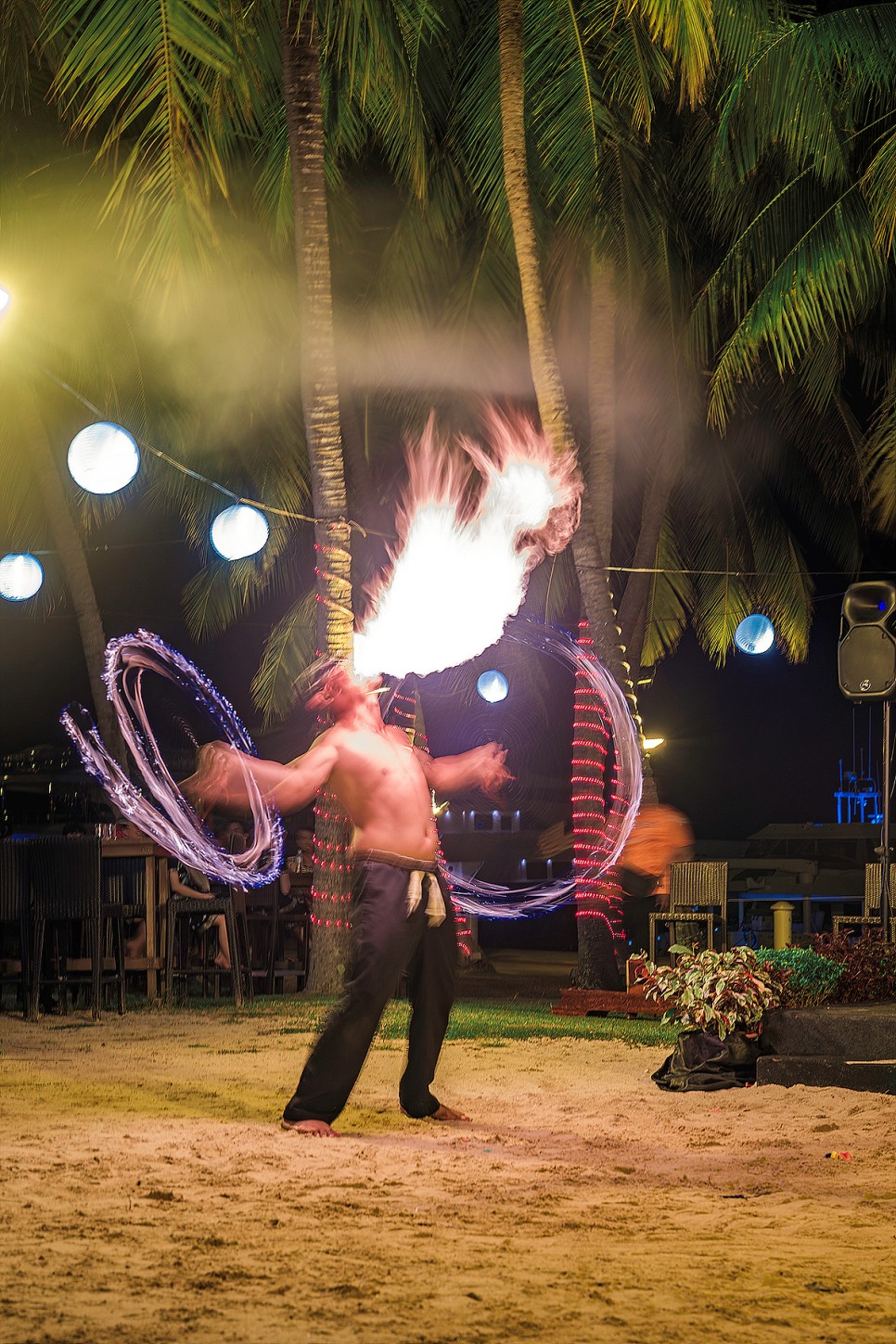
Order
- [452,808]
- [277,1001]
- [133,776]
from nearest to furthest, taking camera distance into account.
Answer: [277,1001] → [133,776] → [452,808]

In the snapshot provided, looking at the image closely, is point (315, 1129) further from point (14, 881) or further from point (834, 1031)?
point (14, 881)

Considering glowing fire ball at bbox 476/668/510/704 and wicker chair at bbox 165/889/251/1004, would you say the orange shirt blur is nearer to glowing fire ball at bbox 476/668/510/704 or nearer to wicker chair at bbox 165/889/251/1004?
wicker chair at bbox 165/889/251/1004

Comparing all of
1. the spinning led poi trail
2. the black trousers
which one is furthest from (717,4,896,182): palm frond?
the black trousers

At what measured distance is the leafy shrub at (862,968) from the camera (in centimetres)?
959

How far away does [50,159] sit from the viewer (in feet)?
63.2

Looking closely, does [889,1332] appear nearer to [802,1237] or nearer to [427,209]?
[802,1237]

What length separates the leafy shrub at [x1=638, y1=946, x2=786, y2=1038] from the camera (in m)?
8.91

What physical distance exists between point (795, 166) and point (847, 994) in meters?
10.7

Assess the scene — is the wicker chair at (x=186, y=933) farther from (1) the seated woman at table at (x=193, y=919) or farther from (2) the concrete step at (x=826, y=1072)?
(2) the concrete step at (x=826, y=1072)

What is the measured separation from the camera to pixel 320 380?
13703 mm

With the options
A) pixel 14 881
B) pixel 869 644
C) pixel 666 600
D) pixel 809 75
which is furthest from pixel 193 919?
pixel 809 75

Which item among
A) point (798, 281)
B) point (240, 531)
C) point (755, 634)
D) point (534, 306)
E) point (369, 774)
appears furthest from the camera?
point (755, 634)

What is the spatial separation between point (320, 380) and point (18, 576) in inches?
261

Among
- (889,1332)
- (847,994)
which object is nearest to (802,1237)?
(889,1332)
